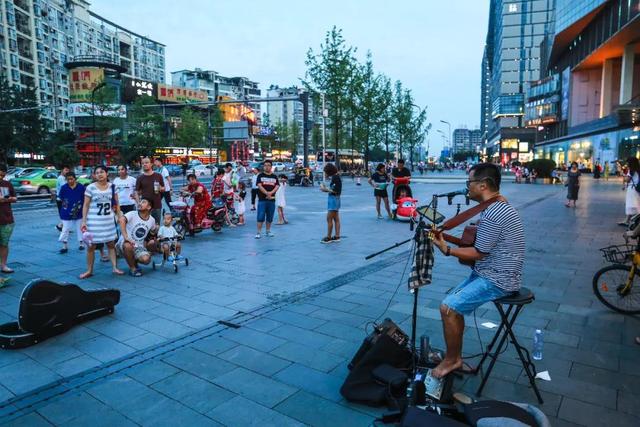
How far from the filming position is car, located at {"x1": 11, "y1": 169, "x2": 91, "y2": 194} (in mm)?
25438

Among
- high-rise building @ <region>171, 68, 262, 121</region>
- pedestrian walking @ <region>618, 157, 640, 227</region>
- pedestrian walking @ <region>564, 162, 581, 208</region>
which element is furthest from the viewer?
high-rise building @ <region>171, 68, 262, 121</region>

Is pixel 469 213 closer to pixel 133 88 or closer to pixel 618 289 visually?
pixel 618 289

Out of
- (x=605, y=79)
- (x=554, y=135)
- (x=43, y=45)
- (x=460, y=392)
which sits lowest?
(x=460, y=392)

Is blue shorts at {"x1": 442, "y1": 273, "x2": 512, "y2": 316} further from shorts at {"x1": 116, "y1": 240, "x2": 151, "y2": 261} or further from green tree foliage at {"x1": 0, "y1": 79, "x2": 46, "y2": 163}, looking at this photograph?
green tree foliage at {"x1": 0, "y1": 79, "x2": 46, "y2": 163}

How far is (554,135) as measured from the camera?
3423 inches

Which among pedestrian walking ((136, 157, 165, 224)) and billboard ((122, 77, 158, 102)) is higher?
billboard ((122, 77, 158, 102))

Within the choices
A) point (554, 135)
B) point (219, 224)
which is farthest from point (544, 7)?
point (219, 224)

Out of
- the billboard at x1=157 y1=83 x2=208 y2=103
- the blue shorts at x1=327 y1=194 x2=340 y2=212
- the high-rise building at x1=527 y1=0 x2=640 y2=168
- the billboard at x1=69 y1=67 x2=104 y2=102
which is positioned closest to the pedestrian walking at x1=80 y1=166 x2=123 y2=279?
the blue shorts at x1=327 y1=194 x2=340 y2=212

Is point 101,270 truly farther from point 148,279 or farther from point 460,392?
point 460,392

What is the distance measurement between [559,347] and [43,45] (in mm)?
89665

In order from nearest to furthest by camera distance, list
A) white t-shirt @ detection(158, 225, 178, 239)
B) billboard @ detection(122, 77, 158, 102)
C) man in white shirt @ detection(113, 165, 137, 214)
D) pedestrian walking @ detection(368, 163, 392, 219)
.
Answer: white t-shirt @ detection(158, 225, 178, 239) < man in white shirt @ detection(113, 165, 137, 214) < pedestrian walking @ detection(368, 163, 392, 219) < billboard @ detection(122, 77, 158, 102)

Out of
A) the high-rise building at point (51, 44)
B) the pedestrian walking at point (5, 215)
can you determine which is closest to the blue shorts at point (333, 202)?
the pedestrian walking at point (5, 215)

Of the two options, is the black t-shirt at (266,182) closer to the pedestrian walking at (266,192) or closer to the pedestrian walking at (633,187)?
the pedestrian walking at (266,192)

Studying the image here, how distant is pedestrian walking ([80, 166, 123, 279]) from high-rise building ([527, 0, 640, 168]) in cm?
4810
